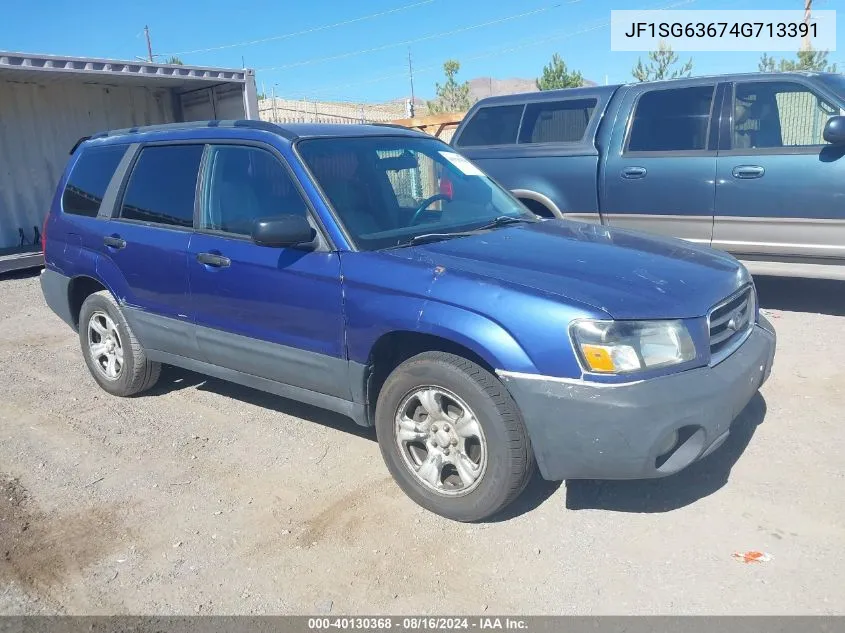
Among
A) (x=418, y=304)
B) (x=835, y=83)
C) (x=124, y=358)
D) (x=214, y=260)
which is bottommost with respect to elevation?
(x=124, y=358)

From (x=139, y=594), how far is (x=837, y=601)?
2.71 metres

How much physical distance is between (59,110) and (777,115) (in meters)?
11.1

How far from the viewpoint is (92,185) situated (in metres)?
5.09

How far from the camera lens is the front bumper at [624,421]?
9.23 ft

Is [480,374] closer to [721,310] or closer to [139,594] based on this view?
[721,310]

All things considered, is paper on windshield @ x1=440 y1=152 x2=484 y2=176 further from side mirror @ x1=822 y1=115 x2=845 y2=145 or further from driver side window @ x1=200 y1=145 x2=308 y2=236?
side mirror @ x1=822 y1=115 x2=845 y2=145

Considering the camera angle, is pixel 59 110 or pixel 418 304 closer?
pixel 418 304

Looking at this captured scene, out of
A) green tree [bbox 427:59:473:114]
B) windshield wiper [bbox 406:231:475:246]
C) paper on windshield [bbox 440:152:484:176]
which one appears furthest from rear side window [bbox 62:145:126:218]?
green tree [bbox 427:59:473:114]

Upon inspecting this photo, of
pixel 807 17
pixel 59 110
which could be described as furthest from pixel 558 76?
pixel 59 110

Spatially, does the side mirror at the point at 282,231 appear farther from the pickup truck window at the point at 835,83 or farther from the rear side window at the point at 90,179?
the pickup truck window at the point at 835,83

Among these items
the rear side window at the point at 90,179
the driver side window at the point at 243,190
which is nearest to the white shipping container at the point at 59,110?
the rear side window at the point at 90,179

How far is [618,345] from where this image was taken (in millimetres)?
2850

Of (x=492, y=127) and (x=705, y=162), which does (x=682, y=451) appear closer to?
(x=705, y=162)

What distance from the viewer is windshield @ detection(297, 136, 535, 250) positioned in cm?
372
